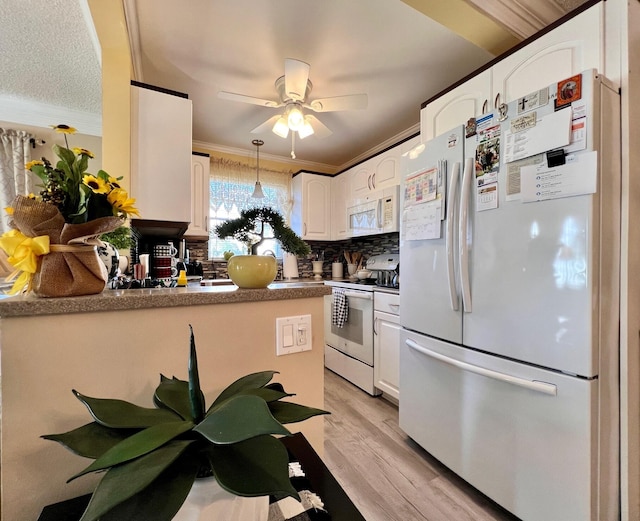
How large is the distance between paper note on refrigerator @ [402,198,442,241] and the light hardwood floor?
4.28 feet

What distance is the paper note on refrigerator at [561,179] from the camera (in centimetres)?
105

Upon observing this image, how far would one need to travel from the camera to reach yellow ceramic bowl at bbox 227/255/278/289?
2.83ft

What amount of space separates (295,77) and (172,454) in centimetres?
201

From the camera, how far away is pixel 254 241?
0.91 m

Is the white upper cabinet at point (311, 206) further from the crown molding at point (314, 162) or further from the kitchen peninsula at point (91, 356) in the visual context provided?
the kitchen peninsula at point (91, 356)

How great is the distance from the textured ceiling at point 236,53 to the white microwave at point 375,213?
0.74 meters

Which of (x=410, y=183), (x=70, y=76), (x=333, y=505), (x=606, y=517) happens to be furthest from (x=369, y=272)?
(x=70, y=76)

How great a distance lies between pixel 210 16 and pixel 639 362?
2594 millimetres

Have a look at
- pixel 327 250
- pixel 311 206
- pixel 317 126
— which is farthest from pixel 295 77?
pixel 327 250

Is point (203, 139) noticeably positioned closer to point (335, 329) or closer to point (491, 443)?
point (335, 329)

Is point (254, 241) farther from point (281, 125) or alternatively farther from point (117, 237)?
point (281, 125)

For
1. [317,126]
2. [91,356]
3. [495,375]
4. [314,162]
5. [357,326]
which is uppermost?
[314,162]

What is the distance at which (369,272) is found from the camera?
3.23 meters

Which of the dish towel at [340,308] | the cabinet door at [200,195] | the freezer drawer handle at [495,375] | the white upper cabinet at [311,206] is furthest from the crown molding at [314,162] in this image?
the freezer drawer handle at [495,375]
